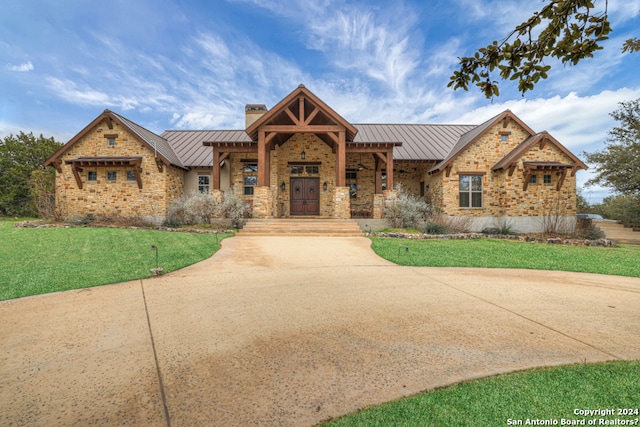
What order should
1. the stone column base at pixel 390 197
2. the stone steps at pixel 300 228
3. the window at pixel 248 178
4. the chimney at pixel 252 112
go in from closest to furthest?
the stone steps at pixel 300 228 → the stone column base at pixel 390 197 → the window at pixel 248 178 → the chimney at pixel 252 112

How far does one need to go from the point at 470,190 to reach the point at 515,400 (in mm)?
15493

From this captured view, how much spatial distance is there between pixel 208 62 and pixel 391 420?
1939cm

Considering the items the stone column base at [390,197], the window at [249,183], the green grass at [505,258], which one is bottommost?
the green grass at [505,258]

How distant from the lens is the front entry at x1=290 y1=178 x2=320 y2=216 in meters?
17.2

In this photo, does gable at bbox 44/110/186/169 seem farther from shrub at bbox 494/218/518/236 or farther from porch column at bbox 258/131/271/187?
shrub at bbox 494/218/518/236

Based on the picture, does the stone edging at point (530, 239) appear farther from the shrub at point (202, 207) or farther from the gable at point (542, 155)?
the shrub at point (202, 207)

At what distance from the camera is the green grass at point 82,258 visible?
4922 millimetres

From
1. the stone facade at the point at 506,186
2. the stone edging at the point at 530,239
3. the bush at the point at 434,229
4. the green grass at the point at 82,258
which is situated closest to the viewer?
the green grass at the point at 82,258

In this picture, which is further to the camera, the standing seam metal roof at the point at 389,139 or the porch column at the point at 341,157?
the standing seam metal roof at the point at 389,139

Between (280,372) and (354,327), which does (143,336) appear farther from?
(354,327)

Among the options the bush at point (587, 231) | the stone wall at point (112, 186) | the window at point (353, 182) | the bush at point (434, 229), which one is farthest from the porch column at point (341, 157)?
the bush at point (587, 231)

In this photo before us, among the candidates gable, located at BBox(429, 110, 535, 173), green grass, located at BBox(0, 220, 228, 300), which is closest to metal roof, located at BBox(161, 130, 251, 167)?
green grass, located at BBox(0, 220, 228, 300)

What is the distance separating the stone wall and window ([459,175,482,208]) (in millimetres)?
16331

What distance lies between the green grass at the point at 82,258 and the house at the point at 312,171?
5474 mm
